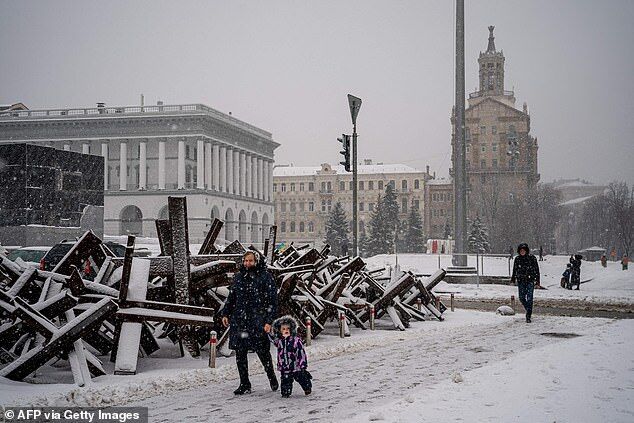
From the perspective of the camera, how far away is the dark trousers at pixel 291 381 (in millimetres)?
9180

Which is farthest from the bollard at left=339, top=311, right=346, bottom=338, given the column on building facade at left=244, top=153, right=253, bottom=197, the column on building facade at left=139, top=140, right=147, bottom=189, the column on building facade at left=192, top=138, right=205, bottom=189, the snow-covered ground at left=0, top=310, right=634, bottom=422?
the column on building facade at left=244, top=153, right=253, bottom=197

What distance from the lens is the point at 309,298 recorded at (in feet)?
46.8

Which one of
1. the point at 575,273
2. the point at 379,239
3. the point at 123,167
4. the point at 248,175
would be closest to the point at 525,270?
the point at 575,273

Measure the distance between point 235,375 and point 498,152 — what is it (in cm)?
12298

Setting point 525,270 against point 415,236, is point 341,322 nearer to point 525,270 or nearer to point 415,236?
point 525,270

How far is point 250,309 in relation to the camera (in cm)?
937

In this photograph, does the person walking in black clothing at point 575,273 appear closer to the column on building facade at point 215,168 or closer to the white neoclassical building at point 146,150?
the white neoclassical building at point 146,150

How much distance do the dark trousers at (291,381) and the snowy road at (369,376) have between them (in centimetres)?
13

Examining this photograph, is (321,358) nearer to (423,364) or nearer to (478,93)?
(423,364)

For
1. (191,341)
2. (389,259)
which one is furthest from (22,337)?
(389,259)

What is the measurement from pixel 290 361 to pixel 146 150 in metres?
103

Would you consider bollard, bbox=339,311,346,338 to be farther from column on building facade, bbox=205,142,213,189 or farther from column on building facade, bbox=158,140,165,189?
column on building facade, bbox=158,140,165,189

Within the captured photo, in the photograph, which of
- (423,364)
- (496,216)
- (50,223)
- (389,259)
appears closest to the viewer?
(423,364)

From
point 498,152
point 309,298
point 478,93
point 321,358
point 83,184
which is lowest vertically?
point 321,358
